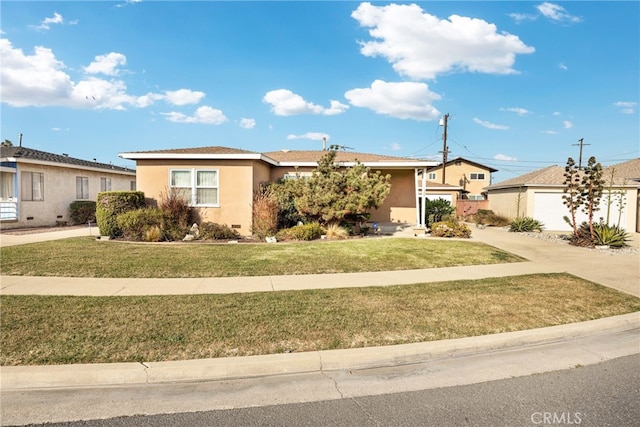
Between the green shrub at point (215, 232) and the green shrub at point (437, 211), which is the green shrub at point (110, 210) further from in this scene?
the green shrub at point (437, 211)

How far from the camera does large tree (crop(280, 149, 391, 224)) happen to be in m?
14.2

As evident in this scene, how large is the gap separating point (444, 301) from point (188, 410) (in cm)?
457

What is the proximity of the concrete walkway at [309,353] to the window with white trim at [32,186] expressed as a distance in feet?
41.8

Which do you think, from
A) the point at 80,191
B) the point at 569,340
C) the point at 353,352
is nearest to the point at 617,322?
the point at 569,340

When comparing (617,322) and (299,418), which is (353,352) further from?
(617,322)

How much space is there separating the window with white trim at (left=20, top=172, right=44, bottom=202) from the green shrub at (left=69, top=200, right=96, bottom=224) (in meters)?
1.66

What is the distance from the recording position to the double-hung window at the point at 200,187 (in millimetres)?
15781

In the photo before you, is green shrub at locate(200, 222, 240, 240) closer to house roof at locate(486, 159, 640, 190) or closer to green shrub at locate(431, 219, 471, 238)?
green shrub at locate(431, 219, 471, 238)

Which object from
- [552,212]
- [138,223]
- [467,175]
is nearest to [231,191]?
[138,223]

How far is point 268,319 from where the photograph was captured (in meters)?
5.52

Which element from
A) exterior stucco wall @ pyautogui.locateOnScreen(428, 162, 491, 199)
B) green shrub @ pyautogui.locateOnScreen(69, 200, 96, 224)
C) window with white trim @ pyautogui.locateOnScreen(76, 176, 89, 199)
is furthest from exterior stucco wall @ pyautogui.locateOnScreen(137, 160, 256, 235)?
exterior stucco wall @ pyautogui.locateOnScreen(428, 162, 491, 199)

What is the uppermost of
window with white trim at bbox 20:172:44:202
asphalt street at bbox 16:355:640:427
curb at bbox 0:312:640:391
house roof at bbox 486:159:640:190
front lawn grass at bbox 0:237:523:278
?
house roof at bbox 486:159:640:190

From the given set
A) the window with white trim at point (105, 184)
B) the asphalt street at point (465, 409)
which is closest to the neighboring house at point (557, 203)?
the asphalt street at point (465, 409)

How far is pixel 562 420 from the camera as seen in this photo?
3.43 m
